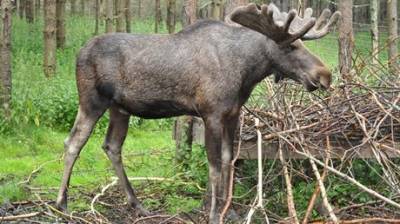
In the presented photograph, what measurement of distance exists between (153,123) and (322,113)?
6.28 meters

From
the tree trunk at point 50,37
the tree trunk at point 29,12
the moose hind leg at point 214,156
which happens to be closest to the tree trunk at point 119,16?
the tree trunk at point 29,12

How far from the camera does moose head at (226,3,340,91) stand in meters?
6.18

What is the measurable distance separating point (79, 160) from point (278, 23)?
189 inches

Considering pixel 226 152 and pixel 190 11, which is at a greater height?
pixel 190 11

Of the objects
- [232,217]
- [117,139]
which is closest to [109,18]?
[117,139]

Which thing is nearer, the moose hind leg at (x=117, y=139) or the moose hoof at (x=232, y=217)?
the moose hoof at (x=232, y=217)

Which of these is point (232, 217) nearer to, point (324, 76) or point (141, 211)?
point (141, 211)

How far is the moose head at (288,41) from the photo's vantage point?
20.3ft

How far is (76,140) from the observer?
7152 mm

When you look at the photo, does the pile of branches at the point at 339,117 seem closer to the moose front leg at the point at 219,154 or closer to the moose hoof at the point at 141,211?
the moose front leg at the point at 219,154

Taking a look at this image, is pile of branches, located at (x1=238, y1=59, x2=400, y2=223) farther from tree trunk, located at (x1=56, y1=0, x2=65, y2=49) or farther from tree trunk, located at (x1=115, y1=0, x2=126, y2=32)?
tree trunk, located at (x1=115, y1=0, x2=126, y2=32)

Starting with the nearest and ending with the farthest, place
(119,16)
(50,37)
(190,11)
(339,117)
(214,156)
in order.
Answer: (214,156), (339,117), (190,11), (50,37), (119,16)

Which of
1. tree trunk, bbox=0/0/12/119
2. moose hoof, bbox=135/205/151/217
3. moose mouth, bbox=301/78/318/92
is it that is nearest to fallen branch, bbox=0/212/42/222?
moose hoof, bbox=135/205/151/217

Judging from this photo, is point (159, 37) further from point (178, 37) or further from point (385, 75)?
point (385, 75)
